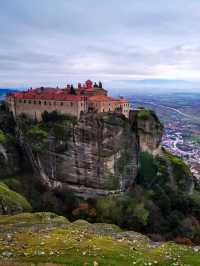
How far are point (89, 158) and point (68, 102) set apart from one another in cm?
1433

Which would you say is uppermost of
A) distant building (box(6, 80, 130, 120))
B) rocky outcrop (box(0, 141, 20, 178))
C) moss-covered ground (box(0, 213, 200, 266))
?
distant building (box(6, 80, 130, 120))

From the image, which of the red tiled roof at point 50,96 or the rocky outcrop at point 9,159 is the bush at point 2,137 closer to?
the rocky outcrop at point 9,159

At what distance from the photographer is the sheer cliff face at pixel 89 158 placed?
81750mm

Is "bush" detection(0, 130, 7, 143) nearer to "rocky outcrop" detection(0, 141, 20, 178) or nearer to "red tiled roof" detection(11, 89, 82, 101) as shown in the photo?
"rocky outcrop" detection(0, 141, 20, 178)

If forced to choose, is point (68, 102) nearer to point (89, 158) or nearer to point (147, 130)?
point (89, 158)

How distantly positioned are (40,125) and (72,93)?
11.9 meters

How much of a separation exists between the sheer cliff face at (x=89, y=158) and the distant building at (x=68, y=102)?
2987 mm

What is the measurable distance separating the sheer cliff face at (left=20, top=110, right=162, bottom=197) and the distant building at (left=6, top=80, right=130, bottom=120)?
299 cm

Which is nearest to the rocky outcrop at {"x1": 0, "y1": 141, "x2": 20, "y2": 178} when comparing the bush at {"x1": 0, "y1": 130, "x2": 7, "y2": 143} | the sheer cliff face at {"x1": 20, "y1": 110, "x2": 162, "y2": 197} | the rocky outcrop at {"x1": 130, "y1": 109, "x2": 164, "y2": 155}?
the bush at {"x1": 0, "y1": 130, "x2": 7, "y2": 143}

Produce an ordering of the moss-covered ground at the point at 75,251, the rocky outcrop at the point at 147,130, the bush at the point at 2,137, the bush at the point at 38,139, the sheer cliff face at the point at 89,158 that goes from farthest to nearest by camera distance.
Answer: the rocky outcrop at the point at 147,130, the bush at the point at 2,137, the bush at the point at 38,139, the sheer cliff face at the point at 89,158, the moss-covered ground at the point at 75,251

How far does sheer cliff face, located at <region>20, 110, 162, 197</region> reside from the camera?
8175cm

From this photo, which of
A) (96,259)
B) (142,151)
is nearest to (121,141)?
(142,151)

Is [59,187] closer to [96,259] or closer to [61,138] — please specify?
[61,138]

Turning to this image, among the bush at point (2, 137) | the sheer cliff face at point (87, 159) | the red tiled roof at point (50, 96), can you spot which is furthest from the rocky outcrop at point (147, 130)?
the bush at point (2, 137)
